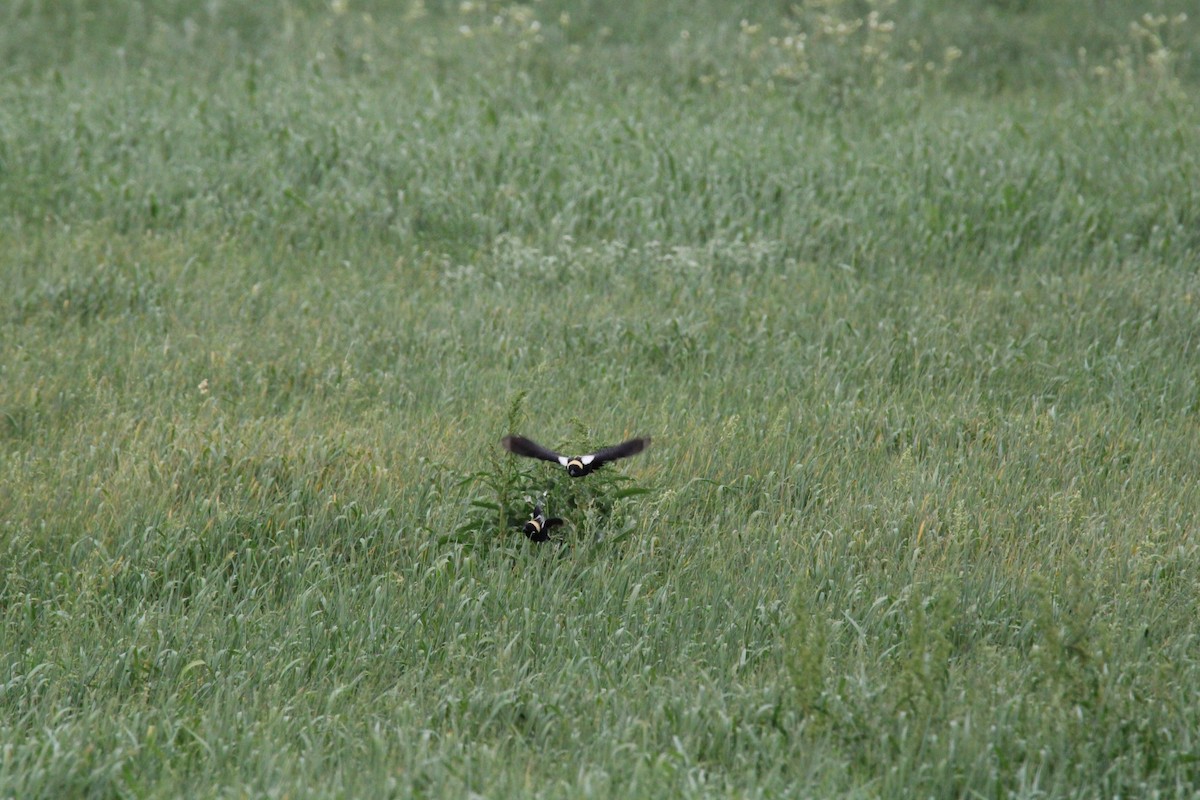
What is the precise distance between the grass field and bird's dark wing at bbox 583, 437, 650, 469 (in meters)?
0.23

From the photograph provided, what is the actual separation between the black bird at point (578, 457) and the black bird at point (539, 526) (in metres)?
0.22

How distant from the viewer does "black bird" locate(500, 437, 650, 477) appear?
4.72 metres

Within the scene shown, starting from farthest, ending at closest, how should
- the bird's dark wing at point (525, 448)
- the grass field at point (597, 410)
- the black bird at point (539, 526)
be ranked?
the black bird at point (539, 526), the bird's dark wing at point (525, 448), the grass field at point (597, 410)

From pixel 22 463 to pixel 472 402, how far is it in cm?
206

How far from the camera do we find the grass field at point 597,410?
3.82 m

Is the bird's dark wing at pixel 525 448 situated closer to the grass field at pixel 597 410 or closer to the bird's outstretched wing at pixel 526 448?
the bird's outstretched wing at pixel 526 448

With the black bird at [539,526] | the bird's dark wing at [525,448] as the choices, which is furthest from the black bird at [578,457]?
the black bird at [539,526]

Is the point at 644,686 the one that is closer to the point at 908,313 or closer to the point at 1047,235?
the point at 908,313

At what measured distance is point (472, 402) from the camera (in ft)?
20.8

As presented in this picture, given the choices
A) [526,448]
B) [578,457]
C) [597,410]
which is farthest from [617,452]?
[597,410]

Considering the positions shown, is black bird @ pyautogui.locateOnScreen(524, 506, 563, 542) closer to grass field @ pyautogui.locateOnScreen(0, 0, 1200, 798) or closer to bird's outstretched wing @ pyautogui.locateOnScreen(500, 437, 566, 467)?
grass field @ pyautogui.locateOnScreen(0, 0, 1200, 798)

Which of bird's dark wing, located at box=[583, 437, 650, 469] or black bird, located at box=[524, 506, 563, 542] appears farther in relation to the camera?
black bird, located at box=[524, 506, 563, 542]

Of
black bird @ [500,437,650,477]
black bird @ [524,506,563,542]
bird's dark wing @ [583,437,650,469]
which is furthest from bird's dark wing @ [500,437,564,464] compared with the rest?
black bird @ [524,506,563,542]


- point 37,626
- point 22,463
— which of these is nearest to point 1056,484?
point 37,626
